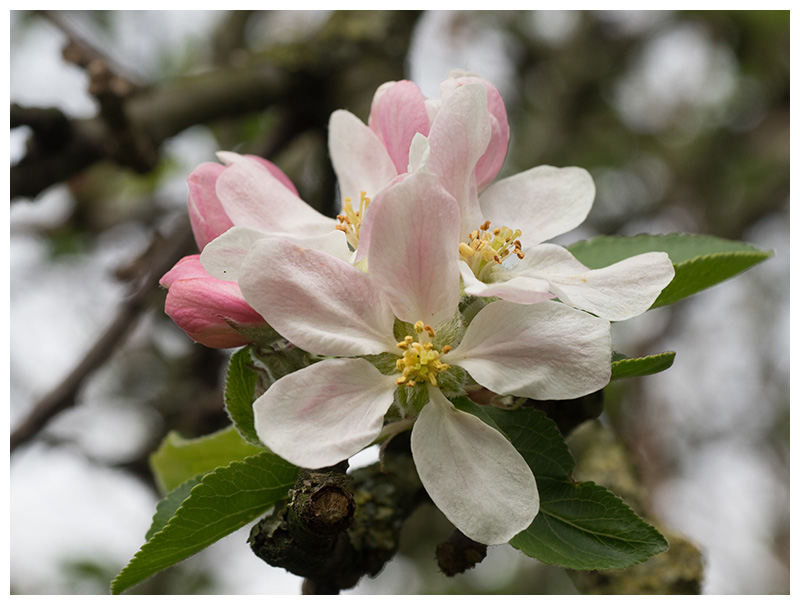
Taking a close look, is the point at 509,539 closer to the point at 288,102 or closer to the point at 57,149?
the point at 57,149

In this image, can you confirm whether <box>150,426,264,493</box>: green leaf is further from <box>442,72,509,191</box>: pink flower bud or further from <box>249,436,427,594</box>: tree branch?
<box>442,72,509,191</box>: pink flower bud

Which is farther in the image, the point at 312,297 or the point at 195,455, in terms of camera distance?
the point at 195,455

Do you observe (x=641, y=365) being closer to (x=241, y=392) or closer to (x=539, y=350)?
(x=539, y=350)

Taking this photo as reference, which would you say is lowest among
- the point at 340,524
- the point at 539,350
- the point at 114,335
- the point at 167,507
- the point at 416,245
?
the point at 114,335

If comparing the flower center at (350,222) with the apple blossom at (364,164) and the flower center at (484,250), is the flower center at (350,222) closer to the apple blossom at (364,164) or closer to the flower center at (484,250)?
the apple blossom at (364,164)

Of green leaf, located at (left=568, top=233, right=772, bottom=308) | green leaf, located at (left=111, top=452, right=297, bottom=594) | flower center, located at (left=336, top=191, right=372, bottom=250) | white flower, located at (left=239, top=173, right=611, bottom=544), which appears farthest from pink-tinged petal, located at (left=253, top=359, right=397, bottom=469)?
green leaf, located at (left=568, top=233, right=772, bottom=308)

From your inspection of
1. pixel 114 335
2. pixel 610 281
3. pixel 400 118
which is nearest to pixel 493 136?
pixel 400 118

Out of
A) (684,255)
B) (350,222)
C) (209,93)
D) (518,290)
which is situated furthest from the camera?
(209,93)

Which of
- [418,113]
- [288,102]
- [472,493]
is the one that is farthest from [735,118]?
[472,493]

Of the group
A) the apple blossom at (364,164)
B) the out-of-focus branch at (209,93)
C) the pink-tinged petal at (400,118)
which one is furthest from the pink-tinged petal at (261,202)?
the out-of-focus branch at (209,93)
